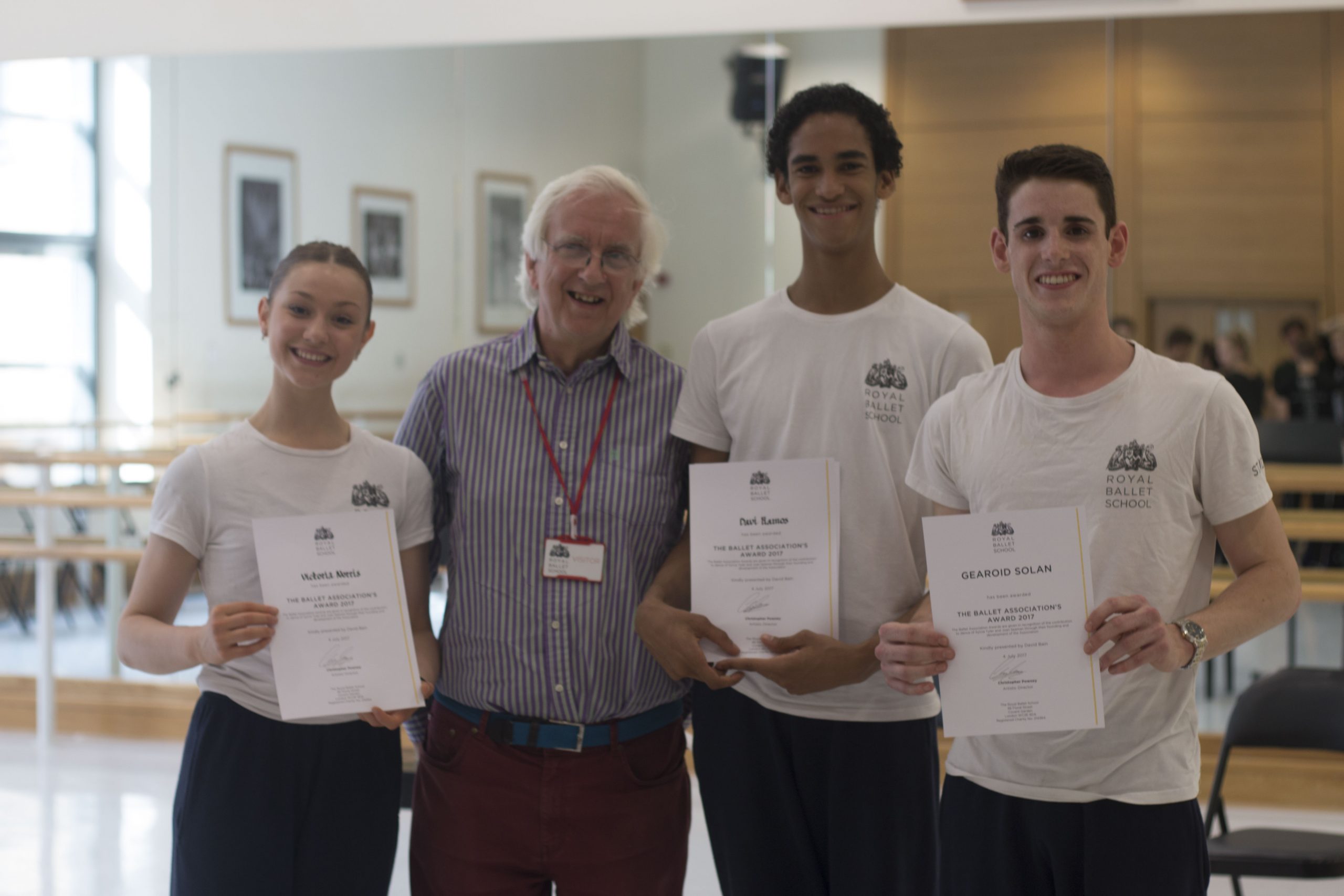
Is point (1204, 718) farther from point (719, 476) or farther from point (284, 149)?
point (284, 149)

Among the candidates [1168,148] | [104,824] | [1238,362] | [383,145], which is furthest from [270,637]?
[1238,362]

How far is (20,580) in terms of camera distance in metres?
7.18

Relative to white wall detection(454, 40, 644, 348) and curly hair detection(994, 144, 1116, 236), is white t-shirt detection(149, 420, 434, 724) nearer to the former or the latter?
curly hair detection(994, 144, 1116, 236)

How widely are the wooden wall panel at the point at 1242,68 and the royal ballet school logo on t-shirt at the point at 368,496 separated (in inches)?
239

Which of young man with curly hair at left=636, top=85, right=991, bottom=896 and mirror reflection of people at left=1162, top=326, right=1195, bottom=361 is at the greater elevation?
mirror reflection of people at left=1162, top=326, right=1195, bottom=361

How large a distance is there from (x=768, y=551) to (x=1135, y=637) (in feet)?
1.87

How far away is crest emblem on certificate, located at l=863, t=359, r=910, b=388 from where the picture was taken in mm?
1819

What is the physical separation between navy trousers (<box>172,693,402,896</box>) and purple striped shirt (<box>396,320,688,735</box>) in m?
0.25

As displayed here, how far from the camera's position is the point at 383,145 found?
18.1 feet

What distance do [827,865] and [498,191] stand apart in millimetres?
4209

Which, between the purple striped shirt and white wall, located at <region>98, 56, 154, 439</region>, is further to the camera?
white wall, located at <region>98, 56, 154, 439</region>

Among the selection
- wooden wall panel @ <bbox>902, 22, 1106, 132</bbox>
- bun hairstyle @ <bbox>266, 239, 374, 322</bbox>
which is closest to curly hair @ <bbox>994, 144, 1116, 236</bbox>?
bun hairstyle @ <bbox>266, 239, 374, 322</bbox>

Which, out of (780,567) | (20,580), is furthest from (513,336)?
(20,580)

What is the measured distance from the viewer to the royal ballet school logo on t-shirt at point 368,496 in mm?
1796
